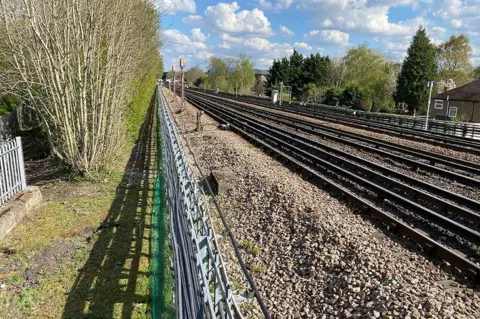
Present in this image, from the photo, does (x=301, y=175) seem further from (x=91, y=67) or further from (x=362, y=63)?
(x=362, y=63)

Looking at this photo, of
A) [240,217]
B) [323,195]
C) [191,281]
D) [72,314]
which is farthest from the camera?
[323,195]

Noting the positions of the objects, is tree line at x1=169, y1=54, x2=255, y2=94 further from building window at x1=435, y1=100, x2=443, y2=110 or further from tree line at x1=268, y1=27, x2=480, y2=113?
building window at x1=435, y1=100, x2=443, y2=110

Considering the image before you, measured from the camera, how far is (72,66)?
10367 mm

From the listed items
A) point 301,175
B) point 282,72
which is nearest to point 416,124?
point 301,175

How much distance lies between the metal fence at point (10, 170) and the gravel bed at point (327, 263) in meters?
4.91

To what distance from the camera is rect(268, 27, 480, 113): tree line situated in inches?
2167

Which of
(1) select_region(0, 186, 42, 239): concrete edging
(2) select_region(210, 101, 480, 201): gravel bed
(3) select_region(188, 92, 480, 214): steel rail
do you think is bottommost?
(2) select_region(210, 101, 480, 201): gravel bed

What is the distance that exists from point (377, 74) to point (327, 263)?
67.2m

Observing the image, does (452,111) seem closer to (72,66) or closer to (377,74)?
(377,74)

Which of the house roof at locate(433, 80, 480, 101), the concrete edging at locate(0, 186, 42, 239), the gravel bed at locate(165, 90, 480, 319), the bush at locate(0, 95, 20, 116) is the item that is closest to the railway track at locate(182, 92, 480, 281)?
the gravel bed at locate(165, 90, 480, 319)

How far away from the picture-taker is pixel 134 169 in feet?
41.9

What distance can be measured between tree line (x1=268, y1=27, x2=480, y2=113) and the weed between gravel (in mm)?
49794

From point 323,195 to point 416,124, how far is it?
26.8 meters

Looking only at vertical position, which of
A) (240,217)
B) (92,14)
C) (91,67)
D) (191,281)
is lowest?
(240,217)
